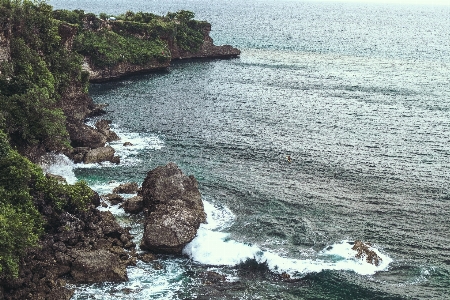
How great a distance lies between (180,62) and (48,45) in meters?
71.5

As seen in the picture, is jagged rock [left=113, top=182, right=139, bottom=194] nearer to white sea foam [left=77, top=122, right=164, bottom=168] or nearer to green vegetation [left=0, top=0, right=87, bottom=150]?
white sea foam [left=77, top=122, right=164, bottom=168]

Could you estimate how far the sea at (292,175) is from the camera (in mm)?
41125

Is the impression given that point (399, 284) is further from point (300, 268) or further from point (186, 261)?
point (186, 261)

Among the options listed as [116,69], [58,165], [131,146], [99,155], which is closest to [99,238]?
[58,165]

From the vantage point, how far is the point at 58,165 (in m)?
62.0

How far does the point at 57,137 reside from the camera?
56781 millimetres

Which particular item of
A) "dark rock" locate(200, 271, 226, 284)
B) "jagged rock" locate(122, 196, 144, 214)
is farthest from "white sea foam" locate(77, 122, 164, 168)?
"dark rock" locate(200, 271, 226, 284)

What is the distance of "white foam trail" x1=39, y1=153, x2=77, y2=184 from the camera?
5972 cm

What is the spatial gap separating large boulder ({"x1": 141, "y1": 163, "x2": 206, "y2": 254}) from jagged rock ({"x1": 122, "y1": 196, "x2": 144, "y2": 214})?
2.29 ft

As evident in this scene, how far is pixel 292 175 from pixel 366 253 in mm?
19913

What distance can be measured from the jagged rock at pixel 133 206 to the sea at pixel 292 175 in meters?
0.99

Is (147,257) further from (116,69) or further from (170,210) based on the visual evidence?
(116,69)

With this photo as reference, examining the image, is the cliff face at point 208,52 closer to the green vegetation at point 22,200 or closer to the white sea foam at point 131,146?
the white sea foam at point 131,146

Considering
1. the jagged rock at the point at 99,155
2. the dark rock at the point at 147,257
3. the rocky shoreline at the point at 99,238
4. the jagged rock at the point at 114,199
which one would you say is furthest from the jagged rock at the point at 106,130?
the dark rock at the point at 147,257
